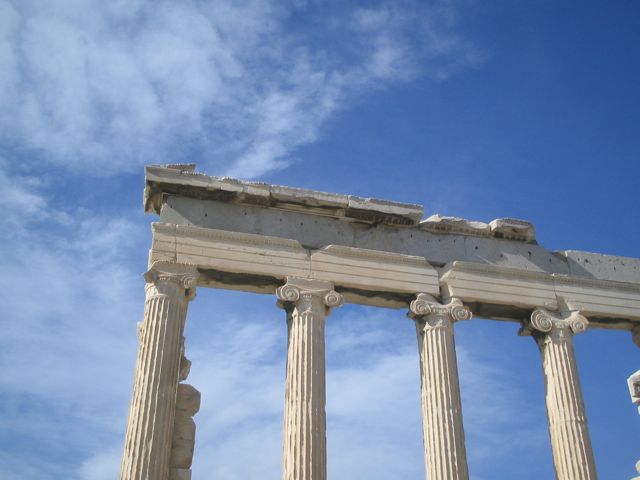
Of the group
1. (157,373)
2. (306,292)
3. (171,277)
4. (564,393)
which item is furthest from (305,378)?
(564,393)

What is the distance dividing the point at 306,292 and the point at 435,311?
10.5 ft

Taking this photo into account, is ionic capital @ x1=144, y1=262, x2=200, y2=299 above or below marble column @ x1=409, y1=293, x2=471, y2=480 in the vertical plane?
above

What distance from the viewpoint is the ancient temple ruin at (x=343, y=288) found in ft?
54.6

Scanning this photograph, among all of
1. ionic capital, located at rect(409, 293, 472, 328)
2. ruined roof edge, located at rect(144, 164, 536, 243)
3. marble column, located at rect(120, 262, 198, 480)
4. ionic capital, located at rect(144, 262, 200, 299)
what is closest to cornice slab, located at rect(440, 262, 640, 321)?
ionic capital, located at rect(409, 293, 472, 328)

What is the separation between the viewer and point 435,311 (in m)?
18.9

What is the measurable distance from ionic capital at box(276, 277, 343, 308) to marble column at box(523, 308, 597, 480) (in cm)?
521

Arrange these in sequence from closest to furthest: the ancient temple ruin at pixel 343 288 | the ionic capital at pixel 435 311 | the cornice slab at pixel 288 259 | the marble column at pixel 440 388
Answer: the ancient temple ruin at pixel 343 288, the marble column at pixel 440 388, the cornice slab at pixel 288 259, the ionic capital at pixel 435 311

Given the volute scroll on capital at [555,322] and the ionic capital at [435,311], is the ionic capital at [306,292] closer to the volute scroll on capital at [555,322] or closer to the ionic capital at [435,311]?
the ionic capital at [435,311]

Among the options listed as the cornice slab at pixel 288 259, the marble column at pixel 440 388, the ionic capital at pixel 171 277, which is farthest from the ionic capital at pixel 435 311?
the ionic capital at pixel 171 277

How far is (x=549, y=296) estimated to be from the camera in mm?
20109

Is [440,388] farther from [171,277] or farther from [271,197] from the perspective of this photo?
[171,277]

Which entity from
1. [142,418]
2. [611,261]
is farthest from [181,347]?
[611,261]

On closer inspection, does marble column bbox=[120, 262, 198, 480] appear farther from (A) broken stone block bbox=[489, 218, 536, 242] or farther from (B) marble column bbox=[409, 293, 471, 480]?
(A) broken stone block bbox=[489, 218, 536, 242]

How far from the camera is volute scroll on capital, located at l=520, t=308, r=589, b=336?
Answer: 19625mm
